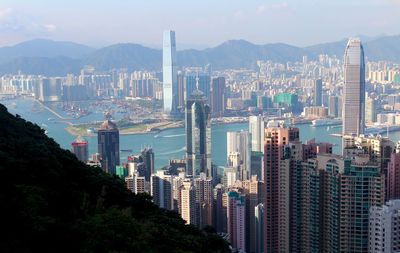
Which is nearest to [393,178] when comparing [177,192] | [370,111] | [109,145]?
[177,192]

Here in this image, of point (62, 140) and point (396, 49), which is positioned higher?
point (396, 49)

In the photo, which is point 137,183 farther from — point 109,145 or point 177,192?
point 109,145

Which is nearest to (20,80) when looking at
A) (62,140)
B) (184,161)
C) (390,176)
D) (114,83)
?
(114,83)

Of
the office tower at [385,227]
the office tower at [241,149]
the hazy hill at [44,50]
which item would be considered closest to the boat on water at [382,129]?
the office tower at [241,149]

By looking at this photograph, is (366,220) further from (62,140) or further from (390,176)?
(62,140)

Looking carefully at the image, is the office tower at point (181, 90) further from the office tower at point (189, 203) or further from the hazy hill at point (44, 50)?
the office tower at point (189, 203)

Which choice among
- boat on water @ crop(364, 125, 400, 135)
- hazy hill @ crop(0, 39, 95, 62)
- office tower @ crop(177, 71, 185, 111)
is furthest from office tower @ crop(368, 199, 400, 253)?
hazy hill @ crop(0, 39, 95, 62)
